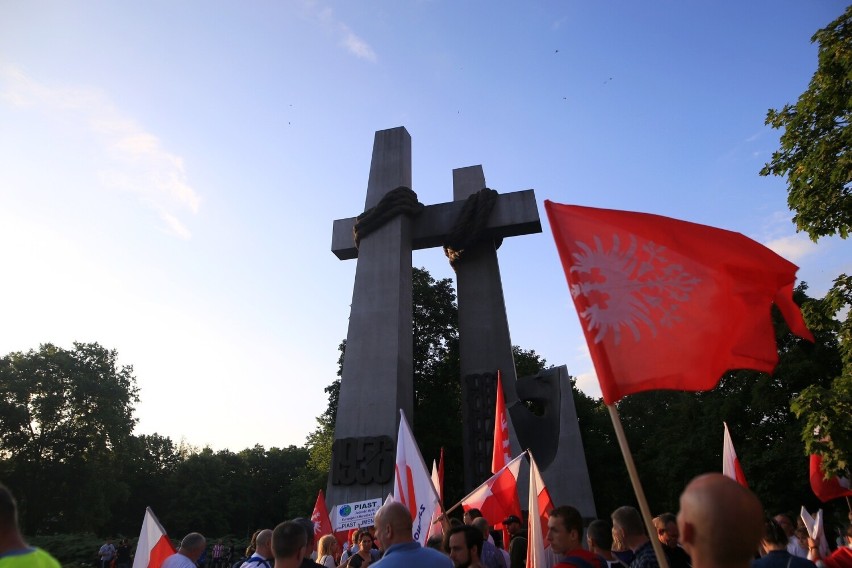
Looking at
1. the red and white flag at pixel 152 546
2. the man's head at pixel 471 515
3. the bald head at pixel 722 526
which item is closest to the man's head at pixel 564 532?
the bald head at pixel 722 526

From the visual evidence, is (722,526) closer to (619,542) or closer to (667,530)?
(619,542)

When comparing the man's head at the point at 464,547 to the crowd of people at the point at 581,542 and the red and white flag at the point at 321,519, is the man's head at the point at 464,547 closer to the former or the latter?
the crowd of people at the point at 581,542

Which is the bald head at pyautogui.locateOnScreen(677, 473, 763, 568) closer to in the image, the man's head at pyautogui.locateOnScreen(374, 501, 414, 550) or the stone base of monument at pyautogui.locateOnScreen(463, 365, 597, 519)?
the man's head at pyautogui.locateOnScreen(374, 501, 414, 550)

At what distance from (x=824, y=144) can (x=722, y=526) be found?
11161mm

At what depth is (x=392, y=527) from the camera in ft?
10.9

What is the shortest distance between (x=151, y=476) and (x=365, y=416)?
131ft

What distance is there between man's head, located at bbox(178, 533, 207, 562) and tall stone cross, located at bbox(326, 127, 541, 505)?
31.5ft

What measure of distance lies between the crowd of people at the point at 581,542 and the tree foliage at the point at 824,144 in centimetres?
612

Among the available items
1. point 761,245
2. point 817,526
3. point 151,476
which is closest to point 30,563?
point 761,245

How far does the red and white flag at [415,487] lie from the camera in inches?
246

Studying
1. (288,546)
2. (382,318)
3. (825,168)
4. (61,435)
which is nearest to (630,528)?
(288,546)

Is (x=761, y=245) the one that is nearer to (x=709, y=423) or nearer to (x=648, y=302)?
(x=648, y=302)

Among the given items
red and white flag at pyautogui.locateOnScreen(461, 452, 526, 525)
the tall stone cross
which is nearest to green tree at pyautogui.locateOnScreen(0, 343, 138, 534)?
the tall stone cross

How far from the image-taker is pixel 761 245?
3859 mm
